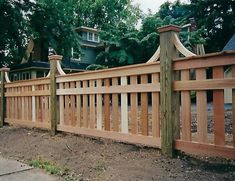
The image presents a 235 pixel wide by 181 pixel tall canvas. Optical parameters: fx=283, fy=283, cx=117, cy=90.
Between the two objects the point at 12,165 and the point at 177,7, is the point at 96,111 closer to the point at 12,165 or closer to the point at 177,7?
the point at 12,165

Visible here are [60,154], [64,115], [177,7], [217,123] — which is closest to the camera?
[217,123]

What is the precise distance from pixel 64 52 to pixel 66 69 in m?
4.91

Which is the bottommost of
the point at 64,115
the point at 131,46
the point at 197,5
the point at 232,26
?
the point at 64,115

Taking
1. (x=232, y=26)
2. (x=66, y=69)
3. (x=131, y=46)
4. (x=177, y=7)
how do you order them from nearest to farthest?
(x=131, y=46) → (x=66, y=69) → (x=232, y=26) → (x=177, y=7)

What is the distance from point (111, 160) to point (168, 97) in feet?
3.28

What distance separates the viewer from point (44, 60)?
2336cm

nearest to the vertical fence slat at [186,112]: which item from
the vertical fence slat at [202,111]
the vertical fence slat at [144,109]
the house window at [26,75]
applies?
the vertical fence slat at [202,111]

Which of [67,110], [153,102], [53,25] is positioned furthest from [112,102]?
[53,25]

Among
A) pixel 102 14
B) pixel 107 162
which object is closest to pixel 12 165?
pixel 107 162

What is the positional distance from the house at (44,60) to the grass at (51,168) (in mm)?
11735

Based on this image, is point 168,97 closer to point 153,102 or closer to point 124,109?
point 153,102

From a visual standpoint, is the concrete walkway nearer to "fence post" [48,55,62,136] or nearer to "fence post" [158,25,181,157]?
"fence post" [158,25,181,157]

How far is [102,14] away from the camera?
3388 centimetres

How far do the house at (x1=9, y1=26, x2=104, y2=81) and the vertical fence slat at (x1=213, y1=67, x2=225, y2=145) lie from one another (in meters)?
12.8
